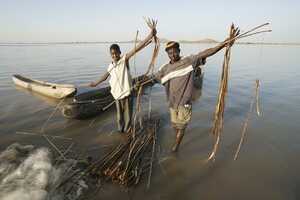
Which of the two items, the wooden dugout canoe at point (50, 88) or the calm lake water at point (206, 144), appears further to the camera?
the wooden dugout canoe at point (50, 88)

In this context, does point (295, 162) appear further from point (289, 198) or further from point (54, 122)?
point (54, 122)

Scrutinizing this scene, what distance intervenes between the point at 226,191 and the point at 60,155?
3080 mm

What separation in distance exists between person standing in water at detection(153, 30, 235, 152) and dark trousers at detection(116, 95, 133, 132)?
122cm

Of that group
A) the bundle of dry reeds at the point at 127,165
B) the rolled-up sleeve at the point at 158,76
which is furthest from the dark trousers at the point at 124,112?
the rolled-up sleeve at the point at 158,76

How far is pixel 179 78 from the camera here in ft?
12.8

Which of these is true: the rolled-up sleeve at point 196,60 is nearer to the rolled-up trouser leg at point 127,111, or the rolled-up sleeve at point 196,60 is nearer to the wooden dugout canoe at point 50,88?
the rolled-up trouser leg at point 127,111

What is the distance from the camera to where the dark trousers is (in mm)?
5129

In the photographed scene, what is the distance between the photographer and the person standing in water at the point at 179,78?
373cm

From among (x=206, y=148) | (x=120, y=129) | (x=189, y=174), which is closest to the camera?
(x=189, y=174)

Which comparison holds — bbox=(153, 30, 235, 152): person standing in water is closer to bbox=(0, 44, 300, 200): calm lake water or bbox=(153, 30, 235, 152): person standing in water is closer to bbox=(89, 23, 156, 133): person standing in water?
bbox=(89, 23, 156, 133): person standing in water

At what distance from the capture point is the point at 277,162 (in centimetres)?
448

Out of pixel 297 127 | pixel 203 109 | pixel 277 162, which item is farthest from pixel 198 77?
pixel 277 162

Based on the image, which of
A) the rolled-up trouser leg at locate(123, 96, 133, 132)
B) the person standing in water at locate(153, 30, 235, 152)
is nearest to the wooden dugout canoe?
the rolled-up trouser leg at locate(123, 96, 133, 132)

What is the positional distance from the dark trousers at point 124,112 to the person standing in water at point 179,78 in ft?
4.00
